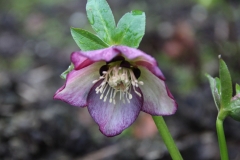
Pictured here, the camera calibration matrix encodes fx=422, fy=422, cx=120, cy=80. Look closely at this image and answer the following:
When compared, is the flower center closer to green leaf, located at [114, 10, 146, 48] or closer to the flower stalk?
green leaf, located at [114, 10, 146, 48]

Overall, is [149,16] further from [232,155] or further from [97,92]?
[97,92]

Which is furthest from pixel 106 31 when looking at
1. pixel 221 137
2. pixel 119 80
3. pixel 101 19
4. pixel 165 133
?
pixel 221 137

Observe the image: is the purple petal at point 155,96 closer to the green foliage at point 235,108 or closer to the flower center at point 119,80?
the flower center at point 119,80

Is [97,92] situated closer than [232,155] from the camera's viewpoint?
Yes

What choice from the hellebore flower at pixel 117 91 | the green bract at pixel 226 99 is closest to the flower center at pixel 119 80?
the hellebore flower at pixel 117 91

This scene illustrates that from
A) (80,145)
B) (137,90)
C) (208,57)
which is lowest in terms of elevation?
(208,57)

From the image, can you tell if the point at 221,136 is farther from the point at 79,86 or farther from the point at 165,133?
the point at 79,86

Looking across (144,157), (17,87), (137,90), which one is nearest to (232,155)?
(144,157)
